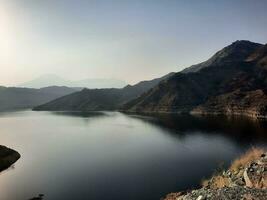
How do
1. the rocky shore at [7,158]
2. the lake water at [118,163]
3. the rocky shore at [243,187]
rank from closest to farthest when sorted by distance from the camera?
the rocky shore at [243,187], the lake water at [118,163], the rocky shore at [7,158]

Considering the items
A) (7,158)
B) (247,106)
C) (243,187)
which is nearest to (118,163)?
(7,158)

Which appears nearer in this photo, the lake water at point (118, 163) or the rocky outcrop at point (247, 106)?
the lake water at point (118, 163)

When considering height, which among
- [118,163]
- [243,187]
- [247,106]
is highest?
[247,106]

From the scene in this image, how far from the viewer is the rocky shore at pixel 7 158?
2746 inches

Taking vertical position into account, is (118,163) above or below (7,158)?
above

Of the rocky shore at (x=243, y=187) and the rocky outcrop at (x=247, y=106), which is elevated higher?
the rocky outcrop at (x=247, y=106)

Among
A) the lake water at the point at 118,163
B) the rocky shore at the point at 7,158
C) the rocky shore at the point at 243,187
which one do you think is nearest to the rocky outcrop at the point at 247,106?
the lake water at the point at 118,163

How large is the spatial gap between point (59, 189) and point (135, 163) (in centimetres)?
2139

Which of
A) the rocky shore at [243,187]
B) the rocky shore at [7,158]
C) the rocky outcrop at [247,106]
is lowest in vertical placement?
the rocky shore at [7,158]

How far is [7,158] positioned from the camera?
7450cm

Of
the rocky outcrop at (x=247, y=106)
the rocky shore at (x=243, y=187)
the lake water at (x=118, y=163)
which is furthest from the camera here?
the rocky outcrop at (x=247, y=106)

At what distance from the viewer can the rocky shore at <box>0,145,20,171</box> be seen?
69750 mm

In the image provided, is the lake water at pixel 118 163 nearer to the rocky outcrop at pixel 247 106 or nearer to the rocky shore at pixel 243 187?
the rocky shore at pixel 243 187

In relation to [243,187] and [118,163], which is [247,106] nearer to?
[118,163]
